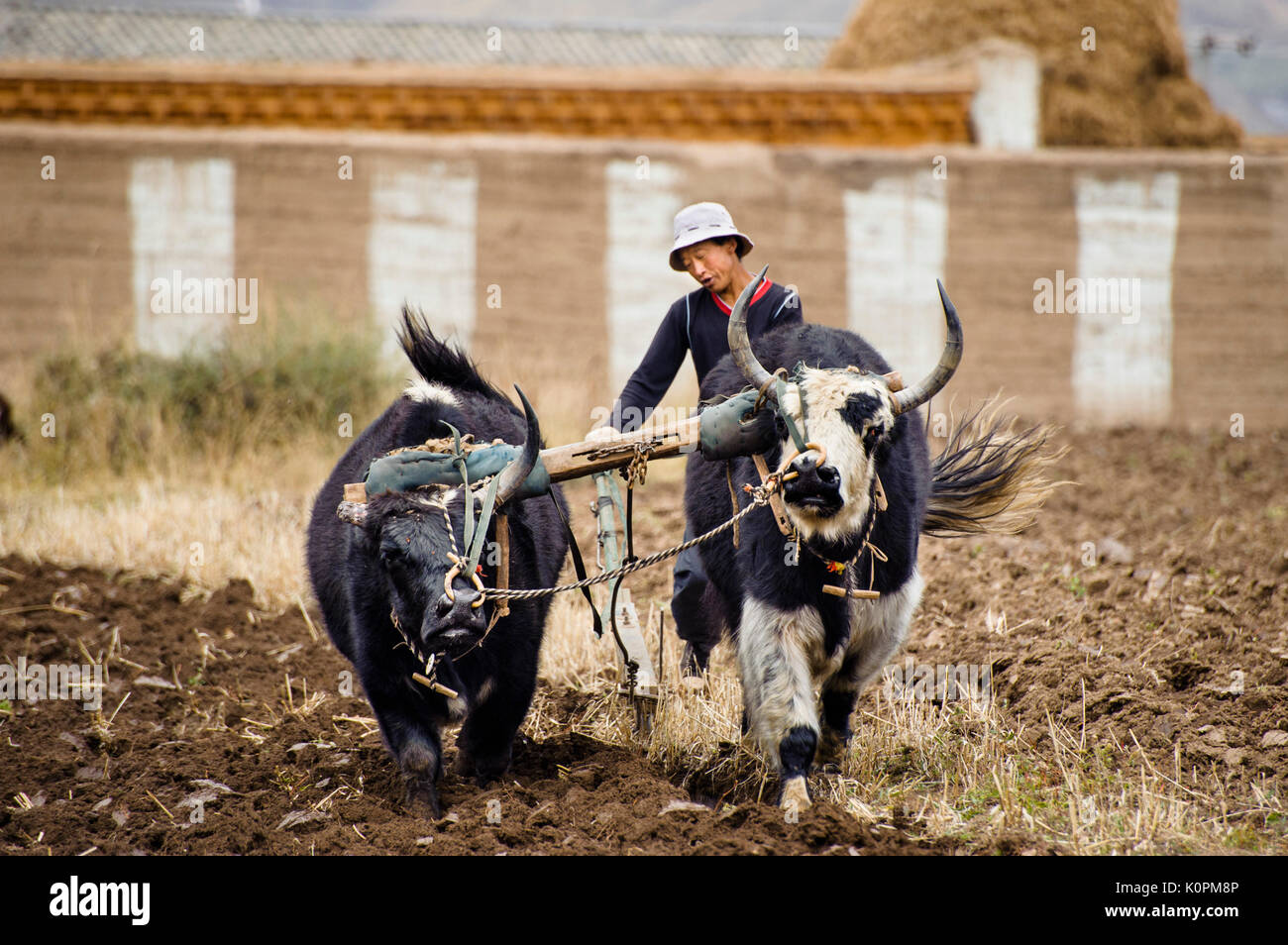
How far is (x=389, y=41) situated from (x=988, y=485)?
59.1 feet

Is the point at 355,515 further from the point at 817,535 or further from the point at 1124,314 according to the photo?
the point at 1124,314

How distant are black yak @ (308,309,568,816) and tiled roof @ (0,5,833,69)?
16.1 m

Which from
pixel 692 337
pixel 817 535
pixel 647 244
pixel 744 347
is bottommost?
pixel 817 535

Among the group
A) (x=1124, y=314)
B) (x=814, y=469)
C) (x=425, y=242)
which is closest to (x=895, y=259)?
(x=1124, y=314)

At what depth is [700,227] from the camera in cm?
538

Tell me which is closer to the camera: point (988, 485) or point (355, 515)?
point (355, 515)

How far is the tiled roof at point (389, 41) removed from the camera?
65.9 feet

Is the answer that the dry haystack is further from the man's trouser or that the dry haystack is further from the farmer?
the man's trouser

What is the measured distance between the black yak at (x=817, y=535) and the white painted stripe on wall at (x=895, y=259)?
7544 millimetres

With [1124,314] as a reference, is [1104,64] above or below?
above

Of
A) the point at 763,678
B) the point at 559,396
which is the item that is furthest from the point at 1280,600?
the point at 559,396

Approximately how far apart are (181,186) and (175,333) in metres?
1.45

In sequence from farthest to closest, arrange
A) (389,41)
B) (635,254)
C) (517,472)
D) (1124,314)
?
(389,41)
(1124,314)
(635,254)
(517,472)

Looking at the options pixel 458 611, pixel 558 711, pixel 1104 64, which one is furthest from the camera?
pixel 1104 64
